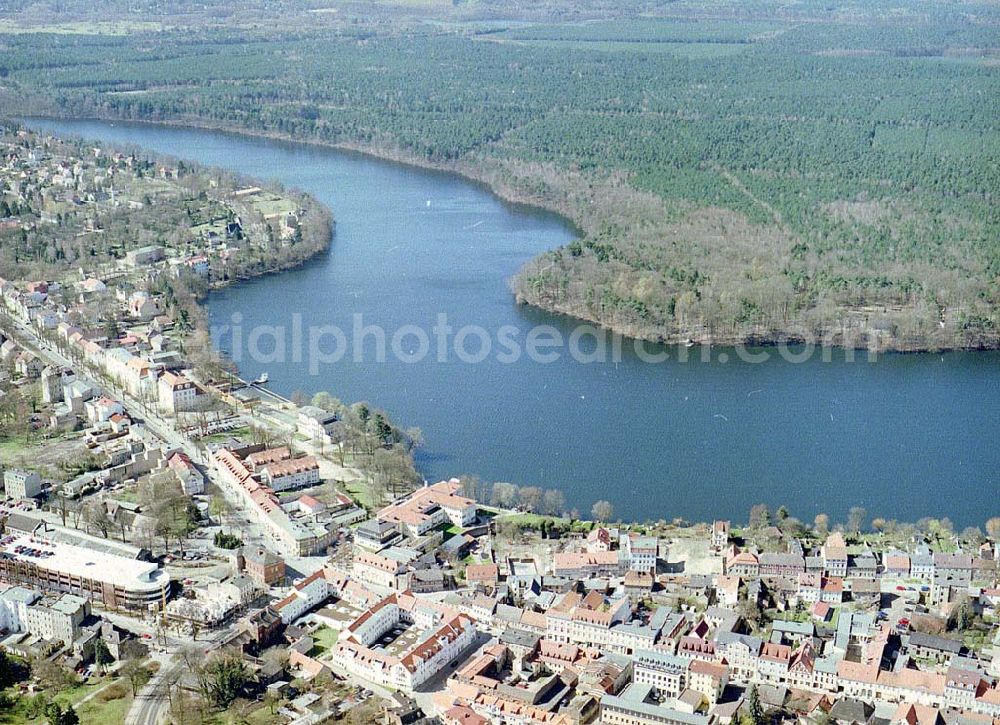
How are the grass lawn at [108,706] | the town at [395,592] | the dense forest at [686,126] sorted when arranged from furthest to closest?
the dense forest at [686,126] < the town at [395,592] < the grass lawn at [108,706]

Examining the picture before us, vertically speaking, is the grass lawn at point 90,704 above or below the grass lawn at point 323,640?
below

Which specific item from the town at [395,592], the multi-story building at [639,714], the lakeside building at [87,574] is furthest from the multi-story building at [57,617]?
the multi-story building at [639,714]

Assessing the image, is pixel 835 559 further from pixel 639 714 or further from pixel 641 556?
pixel 639 714

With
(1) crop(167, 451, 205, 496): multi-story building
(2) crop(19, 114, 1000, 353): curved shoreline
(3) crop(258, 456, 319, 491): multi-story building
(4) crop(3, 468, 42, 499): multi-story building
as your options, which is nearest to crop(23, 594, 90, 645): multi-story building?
(1) crop(167, 451, 205, 496): multi-story building

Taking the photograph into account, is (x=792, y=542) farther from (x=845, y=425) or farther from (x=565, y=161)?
(x=565, y=161)

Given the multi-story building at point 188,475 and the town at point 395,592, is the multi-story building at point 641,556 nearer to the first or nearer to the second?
the town at point 395,592

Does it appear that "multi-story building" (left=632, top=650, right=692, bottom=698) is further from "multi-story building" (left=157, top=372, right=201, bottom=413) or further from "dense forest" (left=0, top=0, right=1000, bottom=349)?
"dense forest" (left=0, top=0, right=1000, bottom=349)
